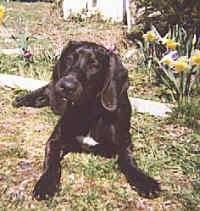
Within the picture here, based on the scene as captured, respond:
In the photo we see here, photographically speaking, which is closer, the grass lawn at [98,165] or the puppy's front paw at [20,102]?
the grass lawn at [98,165]

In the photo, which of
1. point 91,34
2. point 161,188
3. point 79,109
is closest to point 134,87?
point 79,109

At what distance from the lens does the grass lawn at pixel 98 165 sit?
327cm

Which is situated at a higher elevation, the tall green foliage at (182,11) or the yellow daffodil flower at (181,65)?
the tall green foliage at (182,11)

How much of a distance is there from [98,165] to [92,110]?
0.37 meters

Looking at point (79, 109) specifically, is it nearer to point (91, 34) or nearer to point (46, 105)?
point (46, 105)

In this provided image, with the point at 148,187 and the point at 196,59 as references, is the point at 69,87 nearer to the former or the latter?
the point at 148,187

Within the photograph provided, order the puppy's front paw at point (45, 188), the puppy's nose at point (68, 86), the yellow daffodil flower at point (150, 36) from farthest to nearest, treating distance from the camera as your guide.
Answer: the yellow daffodil flower at point (150, 36) < the puppy's nose at point (68, 86) < the puppy's front paw at point (45, 188)

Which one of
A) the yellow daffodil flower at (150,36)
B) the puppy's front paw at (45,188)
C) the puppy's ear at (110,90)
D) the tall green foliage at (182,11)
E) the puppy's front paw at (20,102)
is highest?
the tall green foliage at (182,11)

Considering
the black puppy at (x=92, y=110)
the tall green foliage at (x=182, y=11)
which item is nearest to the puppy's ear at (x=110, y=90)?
the black puppy at (x=92, y=110)

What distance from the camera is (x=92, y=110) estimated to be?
12.4 ft

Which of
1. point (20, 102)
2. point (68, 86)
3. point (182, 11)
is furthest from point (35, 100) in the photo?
point (182, 11)

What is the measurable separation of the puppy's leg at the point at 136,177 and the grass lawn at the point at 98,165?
0.04m

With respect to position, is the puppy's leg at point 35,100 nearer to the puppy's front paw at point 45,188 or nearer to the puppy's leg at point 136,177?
the puppy's leg at point 136,177

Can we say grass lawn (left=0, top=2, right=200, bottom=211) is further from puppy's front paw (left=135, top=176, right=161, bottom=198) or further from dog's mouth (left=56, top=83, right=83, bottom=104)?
dog's mouth (left=56, top=83, right=83, bottom=104)
